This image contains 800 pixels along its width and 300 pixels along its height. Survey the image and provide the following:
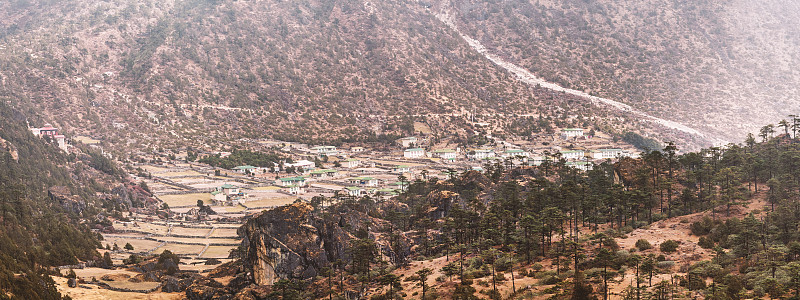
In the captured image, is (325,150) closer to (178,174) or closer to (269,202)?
(178,174)

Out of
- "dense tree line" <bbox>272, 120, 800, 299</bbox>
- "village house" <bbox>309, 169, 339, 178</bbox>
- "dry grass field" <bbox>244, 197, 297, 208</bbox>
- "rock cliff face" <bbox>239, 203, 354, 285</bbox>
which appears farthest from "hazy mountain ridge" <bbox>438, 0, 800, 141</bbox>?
"rock cliff face" <bbox>239, 203, 354, 285</bbox>

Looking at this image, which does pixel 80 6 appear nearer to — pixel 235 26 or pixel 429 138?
pixel 235 26

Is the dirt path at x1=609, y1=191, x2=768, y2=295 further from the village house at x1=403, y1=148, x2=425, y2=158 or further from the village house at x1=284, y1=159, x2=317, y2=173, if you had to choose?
the village house at x1=403, y1=148, x2=425, y2=158

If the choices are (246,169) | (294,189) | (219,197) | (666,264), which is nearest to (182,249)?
(219,197)

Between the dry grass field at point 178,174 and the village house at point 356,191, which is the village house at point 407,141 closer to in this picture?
the village house at point 356,191

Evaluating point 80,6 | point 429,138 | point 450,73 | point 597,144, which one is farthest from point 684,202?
point 80,6

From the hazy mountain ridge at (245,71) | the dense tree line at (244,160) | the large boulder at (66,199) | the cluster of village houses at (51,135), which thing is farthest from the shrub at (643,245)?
the hazy mountain ridge at (245,71)
